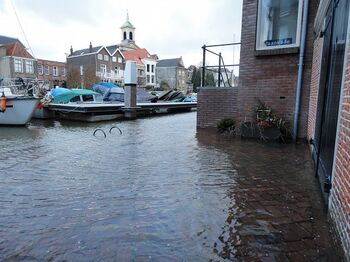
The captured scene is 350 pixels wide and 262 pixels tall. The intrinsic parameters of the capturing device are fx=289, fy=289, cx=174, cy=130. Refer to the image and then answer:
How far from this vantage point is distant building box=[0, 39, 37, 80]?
4016 centimetres

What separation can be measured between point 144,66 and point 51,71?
18848 millimetres

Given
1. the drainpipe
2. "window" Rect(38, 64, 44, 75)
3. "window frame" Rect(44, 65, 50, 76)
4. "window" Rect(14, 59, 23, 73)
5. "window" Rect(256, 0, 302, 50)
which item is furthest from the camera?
"window frame" Rect(44, 65, 50, 76)

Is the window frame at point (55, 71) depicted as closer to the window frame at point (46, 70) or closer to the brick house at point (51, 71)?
the brick house at point (51, 71)

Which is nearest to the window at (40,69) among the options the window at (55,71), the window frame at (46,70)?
the window frame at (46,70)

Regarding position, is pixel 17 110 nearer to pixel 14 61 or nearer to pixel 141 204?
pixel 141 204

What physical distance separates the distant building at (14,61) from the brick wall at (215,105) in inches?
1475

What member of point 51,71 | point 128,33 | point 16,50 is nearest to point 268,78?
point 16,50

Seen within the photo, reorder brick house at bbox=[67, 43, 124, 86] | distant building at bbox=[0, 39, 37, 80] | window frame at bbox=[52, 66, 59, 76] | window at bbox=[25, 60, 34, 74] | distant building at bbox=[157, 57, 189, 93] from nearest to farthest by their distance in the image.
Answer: distant building at bbox=[0, 39, 37, 80] < window at bbox=[25, 60, 34, 74] < window frame at bbox=[52, 66, 59, 76] < brick house at bbox=[67, 43, 124, 86] < distant building at bbox=[157, 57, 189, 93]

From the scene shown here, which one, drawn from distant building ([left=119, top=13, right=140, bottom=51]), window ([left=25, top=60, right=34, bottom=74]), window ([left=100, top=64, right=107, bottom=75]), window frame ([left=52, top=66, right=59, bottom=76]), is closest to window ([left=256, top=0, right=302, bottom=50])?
window ([left=25, top=60, right=34, bottom=74])

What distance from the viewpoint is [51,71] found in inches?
1880

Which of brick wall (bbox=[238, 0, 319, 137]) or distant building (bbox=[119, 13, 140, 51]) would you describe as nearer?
brick wall (bbox=[238, 0, 319, 137])

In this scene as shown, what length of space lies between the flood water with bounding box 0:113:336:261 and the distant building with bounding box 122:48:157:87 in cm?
5337

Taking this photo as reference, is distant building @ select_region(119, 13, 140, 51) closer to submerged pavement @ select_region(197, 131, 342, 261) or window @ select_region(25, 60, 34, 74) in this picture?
window @ select_region(25, 60, 34, 74)

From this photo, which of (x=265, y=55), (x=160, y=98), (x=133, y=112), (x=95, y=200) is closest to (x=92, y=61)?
(x=160, y=98)
